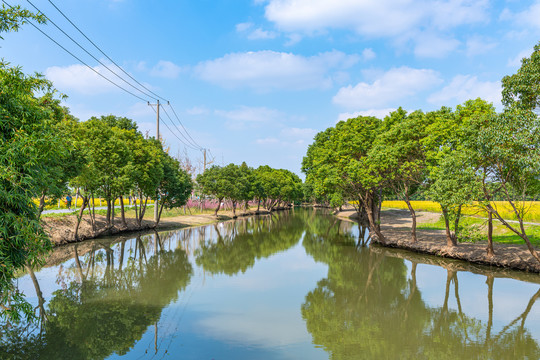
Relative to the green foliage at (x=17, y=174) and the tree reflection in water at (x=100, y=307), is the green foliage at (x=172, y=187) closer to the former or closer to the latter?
the tree reflection in water at (x=100, y=307)

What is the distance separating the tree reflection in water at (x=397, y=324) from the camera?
36.8ft

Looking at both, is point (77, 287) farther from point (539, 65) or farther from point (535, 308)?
point (539, 65)

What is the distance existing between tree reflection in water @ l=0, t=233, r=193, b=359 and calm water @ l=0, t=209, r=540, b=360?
0.06 m

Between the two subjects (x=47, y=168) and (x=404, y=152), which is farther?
(x=404, y=152)

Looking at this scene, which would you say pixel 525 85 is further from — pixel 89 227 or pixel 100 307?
pixel 89 227

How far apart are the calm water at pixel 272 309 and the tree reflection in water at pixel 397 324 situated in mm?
54

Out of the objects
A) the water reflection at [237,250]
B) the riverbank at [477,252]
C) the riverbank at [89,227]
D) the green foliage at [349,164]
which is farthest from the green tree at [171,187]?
the riverbank at [477,252]

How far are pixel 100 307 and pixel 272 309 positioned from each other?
26.1 feet

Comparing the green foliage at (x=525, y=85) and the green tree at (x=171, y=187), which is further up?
the green foliage at (x=525, y=85)

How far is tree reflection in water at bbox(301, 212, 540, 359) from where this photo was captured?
11.2m

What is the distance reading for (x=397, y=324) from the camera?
13.7m

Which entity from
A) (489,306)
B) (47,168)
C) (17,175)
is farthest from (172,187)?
(489,306)

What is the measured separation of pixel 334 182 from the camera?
31641 mm

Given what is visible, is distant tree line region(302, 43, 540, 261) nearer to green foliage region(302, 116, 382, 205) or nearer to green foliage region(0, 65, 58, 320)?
green foliage region(302, 116, 382, 205)
